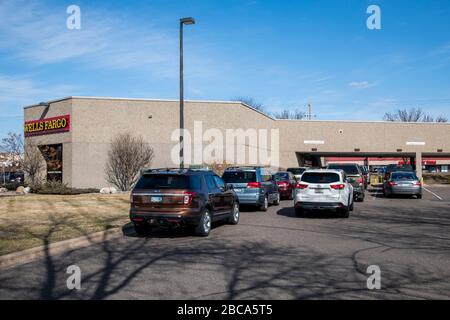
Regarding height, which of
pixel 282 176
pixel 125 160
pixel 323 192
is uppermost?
pixel 125 160

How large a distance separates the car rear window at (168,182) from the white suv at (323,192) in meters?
5.45

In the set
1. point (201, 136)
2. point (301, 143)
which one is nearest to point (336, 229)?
point (201, 136)

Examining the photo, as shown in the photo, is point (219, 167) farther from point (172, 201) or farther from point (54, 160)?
point (172, 201)

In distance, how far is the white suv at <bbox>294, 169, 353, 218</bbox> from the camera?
16.7 metres

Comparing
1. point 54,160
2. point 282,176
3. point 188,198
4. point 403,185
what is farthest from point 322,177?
point 54,160

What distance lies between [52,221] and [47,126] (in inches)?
962

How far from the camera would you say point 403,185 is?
27188 millimetres

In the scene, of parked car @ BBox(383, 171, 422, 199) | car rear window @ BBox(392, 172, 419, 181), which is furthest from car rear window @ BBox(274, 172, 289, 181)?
car rear window @ BBox(392, 172, 419, 181)

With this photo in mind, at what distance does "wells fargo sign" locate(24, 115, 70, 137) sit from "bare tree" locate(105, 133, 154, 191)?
3819 millimetres

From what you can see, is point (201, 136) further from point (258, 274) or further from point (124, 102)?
point (258, 274)

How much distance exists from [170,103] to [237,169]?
61.5 ft

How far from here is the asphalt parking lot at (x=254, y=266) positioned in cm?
695

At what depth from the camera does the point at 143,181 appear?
1275 cm

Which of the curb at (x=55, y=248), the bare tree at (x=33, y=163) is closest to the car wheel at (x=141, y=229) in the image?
the curb at (x=55, y=248)
